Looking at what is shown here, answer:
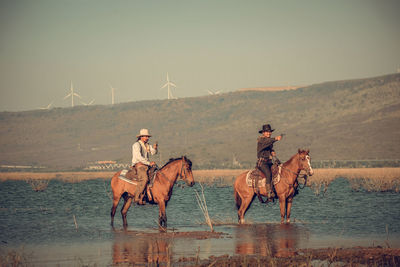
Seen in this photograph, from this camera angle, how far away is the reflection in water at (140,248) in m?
12.2

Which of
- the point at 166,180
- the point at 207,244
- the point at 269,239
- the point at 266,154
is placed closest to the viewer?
the point at 207,244

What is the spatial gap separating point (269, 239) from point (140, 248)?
2980 millimetres

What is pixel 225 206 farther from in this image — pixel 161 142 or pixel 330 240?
pixel 161 142

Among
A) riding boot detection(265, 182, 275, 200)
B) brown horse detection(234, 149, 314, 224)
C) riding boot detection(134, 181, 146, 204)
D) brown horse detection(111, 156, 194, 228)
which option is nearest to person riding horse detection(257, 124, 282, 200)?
riding boot detection(265, 182, 275, 200)

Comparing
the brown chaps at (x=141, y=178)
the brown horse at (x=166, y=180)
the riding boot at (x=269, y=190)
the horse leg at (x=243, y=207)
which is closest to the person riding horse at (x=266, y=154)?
the riding boot at (x=269, y=190)

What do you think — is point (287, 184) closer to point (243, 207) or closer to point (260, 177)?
point (260, 177)

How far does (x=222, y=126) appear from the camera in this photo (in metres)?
121

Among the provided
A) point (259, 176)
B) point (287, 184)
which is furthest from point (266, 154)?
point (287, 184)

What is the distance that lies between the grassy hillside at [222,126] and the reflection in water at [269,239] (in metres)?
62.8

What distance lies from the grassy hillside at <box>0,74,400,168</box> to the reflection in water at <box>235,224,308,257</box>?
62.8m

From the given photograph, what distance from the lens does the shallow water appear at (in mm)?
→ 13312

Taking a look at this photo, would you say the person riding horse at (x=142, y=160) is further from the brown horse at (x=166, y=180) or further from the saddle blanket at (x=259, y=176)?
the saddle blanket at (x=259, y=176)

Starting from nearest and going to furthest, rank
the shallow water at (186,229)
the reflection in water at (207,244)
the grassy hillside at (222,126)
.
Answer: the reflection in water at (207,244), the shallow water at (186,229), the grassy hillside at (222,126)

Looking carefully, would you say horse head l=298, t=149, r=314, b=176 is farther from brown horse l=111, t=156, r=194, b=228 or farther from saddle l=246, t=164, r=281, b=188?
brown horse l=111, t=156, r=194, b=228
